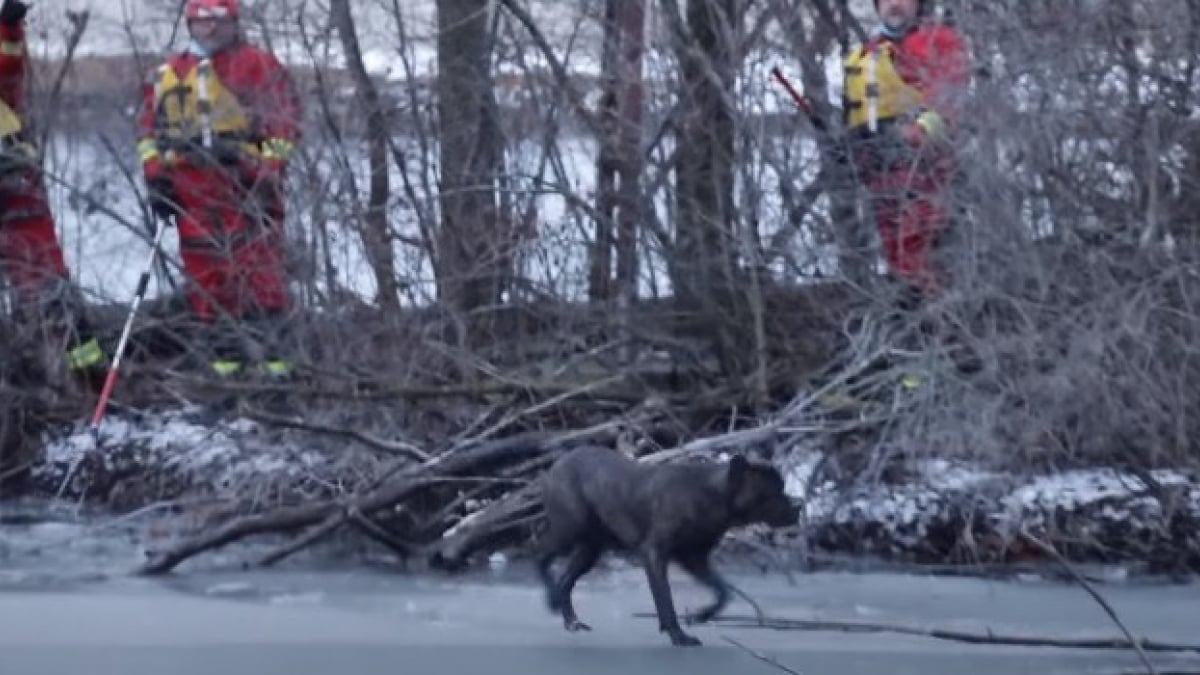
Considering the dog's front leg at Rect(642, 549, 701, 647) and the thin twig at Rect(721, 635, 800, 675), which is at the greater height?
the dog's front leg at Rect(642, 549, 701, 647)

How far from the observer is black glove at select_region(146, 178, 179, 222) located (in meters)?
13.3

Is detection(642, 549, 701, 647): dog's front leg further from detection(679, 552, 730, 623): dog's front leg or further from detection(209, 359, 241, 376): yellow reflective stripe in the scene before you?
detection(209, 359, 241, 376): yellow reflective stripe

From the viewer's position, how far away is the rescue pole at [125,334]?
12953mm

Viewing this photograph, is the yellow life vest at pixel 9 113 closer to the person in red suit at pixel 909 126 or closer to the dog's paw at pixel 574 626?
the person in red suit at pixel 909 126

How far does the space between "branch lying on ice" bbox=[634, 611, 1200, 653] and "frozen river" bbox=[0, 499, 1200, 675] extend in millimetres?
58

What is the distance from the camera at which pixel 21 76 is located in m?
13.8

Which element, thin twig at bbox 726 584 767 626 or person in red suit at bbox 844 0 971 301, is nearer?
thin twig at bbox 726 584 767 626

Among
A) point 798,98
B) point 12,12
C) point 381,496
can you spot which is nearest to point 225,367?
point 12,12

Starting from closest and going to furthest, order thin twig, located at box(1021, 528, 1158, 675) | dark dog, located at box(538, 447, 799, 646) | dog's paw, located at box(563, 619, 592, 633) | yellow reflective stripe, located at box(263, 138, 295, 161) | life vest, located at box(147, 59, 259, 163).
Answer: thin twig, located at box(1021, 528, 1158, 675), dark dog, located at box(538, 447, 799, 646), dog's paw, located at box(563, 619, 592, 633), yellow reflective stripe, located at box(263, 138, 295, 161), life vest, located at box(147, 59, 259, 163)

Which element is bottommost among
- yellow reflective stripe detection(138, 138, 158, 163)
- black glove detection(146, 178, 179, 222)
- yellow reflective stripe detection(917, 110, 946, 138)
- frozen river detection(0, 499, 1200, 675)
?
frozen river detection(0, 499, 1200, 675)

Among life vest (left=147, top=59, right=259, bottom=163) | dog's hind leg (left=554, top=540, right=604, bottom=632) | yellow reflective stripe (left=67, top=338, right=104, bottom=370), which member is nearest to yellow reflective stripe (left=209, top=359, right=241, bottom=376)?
yellow reflective stripe (left=67, top=338, right=104, bottom=370)

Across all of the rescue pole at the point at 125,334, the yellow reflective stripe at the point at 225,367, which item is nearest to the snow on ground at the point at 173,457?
the rescue pole at the point at 125,334

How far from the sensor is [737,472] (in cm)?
905

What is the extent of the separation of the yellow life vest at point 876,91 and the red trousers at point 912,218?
0.24 m
